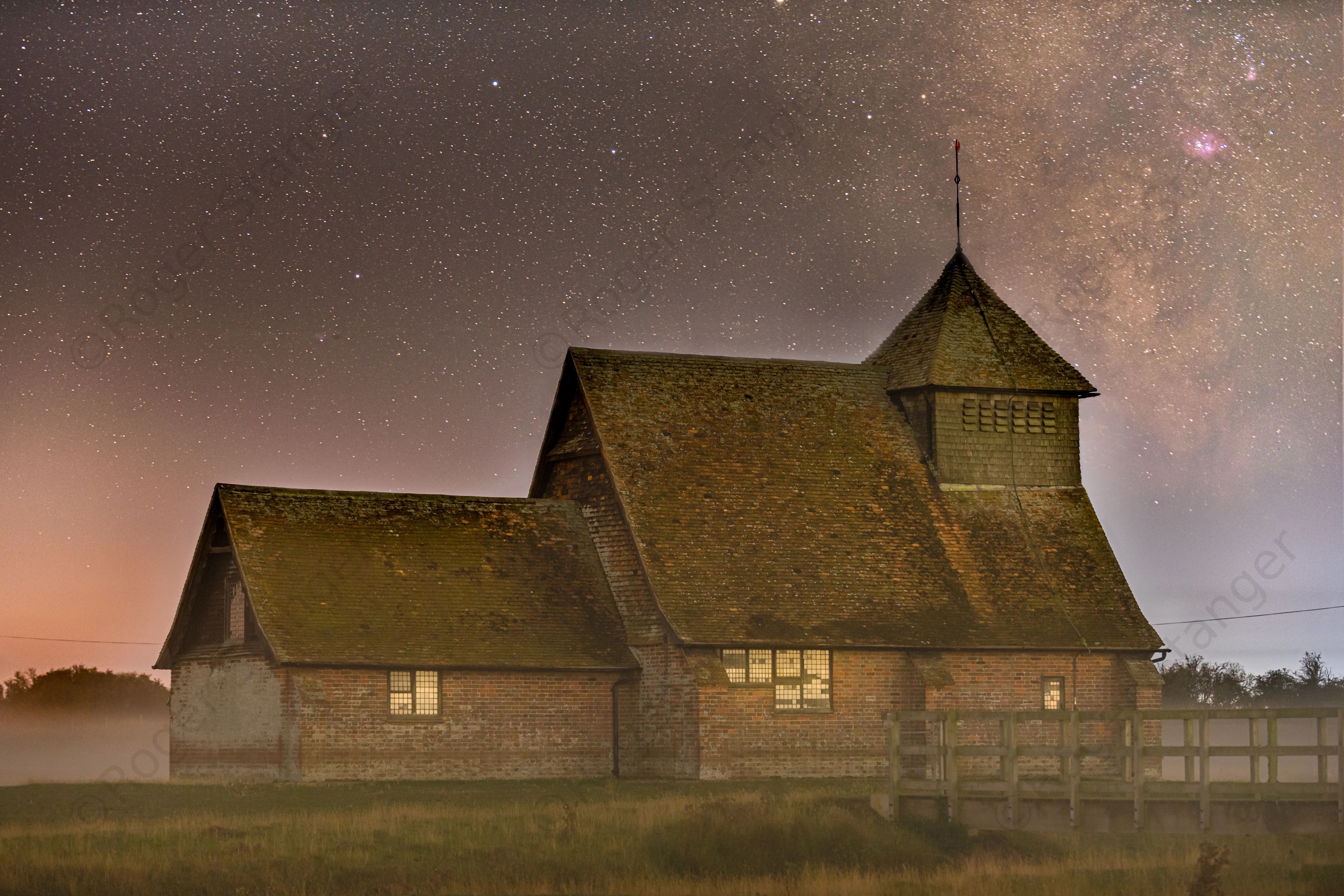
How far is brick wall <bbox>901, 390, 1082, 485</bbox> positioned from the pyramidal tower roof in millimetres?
408

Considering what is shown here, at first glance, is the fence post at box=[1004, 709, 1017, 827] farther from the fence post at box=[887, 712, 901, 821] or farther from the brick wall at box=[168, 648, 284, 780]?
the brick wall at box=[168, 648, 284, 780]

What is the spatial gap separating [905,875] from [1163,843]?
17.1 feet

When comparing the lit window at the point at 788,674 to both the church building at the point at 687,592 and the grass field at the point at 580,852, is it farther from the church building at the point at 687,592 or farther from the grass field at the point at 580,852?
the grass field at the point at 580,852

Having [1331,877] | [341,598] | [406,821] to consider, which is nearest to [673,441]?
[341,598]

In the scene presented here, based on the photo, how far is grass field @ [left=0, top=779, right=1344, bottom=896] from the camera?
96.9 feet

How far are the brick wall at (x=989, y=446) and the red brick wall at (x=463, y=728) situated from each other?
11596mm

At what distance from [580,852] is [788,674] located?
47.5ft

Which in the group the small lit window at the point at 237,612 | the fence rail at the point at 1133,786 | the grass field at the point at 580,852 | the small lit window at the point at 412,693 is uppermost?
the small lit window at the point at 237,612

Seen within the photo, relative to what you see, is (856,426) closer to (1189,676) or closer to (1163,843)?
(1163,843)

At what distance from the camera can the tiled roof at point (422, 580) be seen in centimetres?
4394

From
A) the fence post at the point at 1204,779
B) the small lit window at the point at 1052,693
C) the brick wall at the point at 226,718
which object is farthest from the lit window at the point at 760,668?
the fence post at the point at 1204,779

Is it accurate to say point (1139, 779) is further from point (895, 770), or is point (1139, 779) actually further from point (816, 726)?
point (816, 726)

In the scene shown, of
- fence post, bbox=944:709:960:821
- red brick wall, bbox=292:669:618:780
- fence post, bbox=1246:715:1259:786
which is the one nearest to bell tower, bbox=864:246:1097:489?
red brick wall, bbox=292:669:618:780

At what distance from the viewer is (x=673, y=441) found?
49.3m
